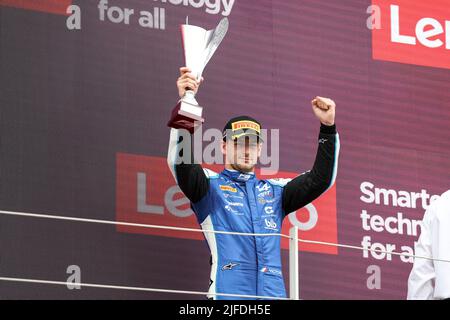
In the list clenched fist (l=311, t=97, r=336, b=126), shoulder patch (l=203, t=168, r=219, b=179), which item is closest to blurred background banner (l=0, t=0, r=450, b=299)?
shoulder patch (l=203, t=168, r=219, b=179)

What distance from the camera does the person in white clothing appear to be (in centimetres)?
535

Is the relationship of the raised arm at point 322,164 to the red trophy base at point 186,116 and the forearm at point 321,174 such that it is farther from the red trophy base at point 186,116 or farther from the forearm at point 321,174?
the red trophy base at point 186,116

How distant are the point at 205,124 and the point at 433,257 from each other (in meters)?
1.26

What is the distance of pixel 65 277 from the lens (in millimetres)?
5797

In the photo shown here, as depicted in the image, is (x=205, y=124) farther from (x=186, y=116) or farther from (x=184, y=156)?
(x=186, y=116)

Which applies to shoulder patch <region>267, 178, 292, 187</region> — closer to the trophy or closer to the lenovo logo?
the trophy

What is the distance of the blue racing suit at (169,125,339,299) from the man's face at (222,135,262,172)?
37mm

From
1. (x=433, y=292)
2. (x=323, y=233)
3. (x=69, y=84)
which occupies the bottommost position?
(x=433, y=292)

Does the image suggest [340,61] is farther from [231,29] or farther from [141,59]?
[141,59]

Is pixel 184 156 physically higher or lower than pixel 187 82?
lower

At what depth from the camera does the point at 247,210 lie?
5.58 metres

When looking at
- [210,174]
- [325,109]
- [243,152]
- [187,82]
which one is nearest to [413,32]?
[325,109]

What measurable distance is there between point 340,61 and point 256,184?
45.5 inches

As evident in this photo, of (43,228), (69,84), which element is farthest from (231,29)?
(43,228)
